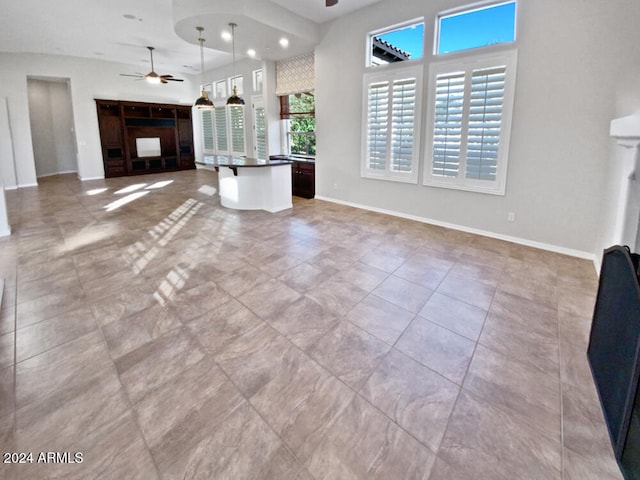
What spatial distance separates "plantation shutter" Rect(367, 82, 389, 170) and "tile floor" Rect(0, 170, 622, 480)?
210 cm

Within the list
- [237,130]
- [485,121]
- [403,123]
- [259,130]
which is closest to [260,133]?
[259,130]

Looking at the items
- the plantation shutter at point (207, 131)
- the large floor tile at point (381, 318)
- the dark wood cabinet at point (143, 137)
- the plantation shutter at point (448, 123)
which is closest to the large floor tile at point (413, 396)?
the large floor tile at point (381, 318)

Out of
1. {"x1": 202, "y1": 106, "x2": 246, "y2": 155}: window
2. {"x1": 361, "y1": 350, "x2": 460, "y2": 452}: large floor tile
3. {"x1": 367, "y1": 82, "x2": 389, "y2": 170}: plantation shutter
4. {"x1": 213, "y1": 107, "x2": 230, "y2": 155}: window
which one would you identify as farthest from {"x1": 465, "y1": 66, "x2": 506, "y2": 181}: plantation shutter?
{"x1": 213, "y1": 107, "x2": 230, "y2": 155}: window

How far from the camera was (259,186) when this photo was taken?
19.8 ft

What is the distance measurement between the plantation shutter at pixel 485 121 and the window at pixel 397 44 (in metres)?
1.15

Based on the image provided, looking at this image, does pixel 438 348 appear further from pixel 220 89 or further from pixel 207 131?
pixel 207 131

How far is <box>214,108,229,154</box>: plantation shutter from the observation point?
10.6 metres

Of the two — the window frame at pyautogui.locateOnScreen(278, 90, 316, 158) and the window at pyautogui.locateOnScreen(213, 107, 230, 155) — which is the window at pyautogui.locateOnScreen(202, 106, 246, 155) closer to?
the window at pyautogui.locateOnScreen(213, 107, 230, 155)

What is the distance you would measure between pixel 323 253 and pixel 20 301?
3.00 m

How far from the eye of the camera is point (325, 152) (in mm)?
6691

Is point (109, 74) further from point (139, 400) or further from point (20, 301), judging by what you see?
point (139, 400)


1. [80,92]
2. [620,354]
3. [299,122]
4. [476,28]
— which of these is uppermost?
[80,92]

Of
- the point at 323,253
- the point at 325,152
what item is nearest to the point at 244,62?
the point at 325,152

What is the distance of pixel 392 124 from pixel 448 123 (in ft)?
3.25
